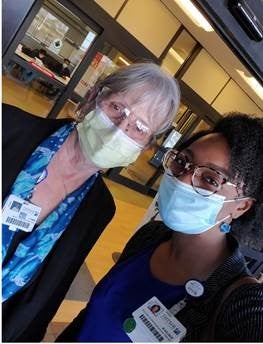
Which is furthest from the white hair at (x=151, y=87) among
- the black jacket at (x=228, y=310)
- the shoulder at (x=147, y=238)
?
the black jacket at (x=228, y=310)

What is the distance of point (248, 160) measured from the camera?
48.8 inches

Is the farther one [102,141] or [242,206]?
[102,141]

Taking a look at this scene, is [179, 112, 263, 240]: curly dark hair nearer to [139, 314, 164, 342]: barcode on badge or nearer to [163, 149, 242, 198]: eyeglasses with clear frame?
[163, 149, 242, 198]: eyeglasses with clear frame

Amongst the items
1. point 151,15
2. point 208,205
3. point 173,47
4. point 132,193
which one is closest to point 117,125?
point 208,205

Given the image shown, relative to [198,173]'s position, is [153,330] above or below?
below

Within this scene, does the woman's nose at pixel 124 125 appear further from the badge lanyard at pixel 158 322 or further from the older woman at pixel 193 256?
the badge lanyard at pixel 158 322

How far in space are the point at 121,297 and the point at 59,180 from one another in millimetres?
553

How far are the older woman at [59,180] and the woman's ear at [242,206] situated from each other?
18.5 inches

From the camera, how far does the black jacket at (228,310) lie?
863mm

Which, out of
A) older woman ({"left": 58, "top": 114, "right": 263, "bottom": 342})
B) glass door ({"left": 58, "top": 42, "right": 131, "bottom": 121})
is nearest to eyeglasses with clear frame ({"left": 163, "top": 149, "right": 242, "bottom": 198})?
older woman ({"left": 58, "top": 114, "right": 263, "bottom": 342})

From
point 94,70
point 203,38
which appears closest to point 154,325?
point 94,70

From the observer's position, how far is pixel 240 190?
129 cm

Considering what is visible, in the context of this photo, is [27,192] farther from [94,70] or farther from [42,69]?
[94,70]

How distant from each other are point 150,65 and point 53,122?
483 mm
